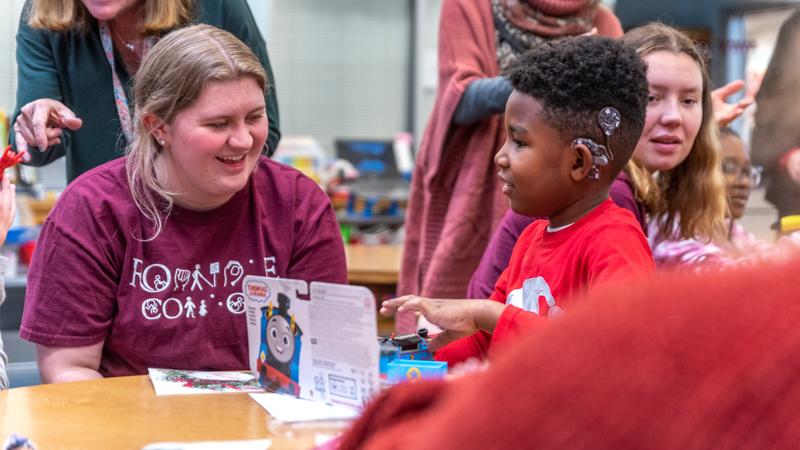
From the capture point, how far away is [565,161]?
1.03 metres

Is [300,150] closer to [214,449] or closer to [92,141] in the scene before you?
[92,141]

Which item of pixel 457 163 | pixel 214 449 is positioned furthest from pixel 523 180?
pixel 457 163

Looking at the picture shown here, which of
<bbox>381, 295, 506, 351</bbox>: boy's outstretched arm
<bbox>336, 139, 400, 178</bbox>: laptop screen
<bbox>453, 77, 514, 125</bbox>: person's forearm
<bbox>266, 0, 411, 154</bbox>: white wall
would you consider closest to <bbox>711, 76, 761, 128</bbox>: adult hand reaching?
<bbox>453, 77, 514, 125</bbox>: person's forearm

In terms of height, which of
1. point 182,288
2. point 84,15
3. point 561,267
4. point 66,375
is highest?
point 84,15

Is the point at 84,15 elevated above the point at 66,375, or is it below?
above

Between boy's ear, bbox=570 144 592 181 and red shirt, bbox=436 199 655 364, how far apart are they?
0.18 ft

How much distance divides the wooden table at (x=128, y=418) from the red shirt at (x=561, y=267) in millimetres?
308

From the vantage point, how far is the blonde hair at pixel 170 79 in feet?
4.09

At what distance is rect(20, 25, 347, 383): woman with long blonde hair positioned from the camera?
1192 mm

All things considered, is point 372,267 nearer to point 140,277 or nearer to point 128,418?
point 140,277

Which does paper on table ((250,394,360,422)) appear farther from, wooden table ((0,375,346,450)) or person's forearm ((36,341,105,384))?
person's forearm ((36,341,105,384))

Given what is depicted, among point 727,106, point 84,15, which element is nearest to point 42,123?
point 84,15

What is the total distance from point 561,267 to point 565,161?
0.16 metres

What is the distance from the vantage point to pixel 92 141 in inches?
63.6
